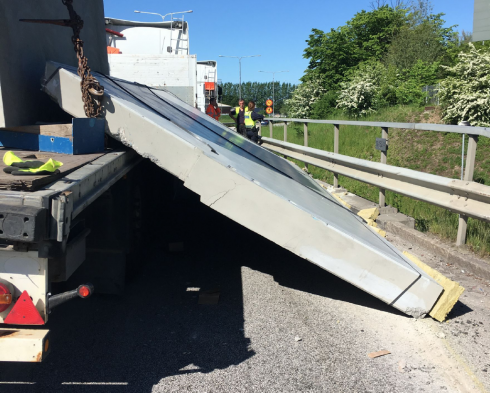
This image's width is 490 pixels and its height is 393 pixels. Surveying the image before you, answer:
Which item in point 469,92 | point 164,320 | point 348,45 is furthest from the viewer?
point 348,45

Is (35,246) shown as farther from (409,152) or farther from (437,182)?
(409,152)

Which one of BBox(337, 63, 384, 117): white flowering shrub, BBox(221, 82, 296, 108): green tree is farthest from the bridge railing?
BBox(221, 82, 296, 108): green tree

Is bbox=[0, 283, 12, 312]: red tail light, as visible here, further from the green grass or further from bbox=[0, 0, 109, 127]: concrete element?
the green grass

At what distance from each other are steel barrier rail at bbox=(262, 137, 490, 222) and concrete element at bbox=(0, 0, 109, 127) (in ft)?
13.0

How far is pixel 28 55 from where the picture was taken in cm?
425

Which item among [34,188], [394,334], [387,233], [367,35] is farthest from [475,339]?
[367,35]

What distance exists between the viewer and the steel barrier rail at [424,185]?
4246 millimetres

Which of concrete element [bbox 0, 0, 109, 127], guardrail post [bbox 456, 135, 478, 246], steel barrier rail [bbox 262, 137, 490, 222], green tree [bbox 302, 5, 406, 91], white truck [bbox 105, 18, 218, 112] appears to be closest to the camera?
concrete element [bbox 0, 0, 109, 127]

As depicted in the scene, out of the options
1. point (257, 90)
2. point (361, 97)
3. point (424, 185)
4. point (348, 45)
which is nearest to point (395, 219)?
point (424, 185)

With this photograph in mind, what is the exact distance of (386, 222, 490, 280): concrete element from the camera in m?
4.36

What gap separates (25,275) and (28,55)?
279 cm

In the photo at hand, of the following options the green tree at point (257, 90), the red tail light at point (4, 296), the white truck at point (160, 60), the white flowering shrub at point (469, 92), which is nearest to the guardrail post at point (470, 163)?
the red tail light at point (4, 296)

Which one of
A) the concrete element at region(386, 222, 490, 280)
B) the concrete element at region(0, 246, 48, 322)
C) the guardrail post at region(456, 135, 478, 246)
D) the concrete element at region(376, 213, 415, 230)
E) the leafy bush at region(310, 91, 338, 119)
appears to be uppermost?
the leafy bush at region(310, 91, 338, 119)

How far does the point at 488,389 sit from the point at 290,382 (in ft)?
3.88
